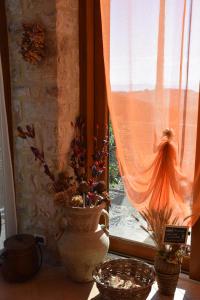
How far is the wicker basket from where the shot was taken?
4.86 ft

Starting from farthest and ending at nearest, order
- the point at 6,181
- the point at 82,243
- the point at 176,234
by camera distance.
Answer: the point at 6,181, the point at 82,243, the point at 176,234

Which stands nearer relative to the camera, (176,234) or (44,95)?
(176,234)

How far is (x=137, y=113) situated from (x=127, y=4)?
1.89 ft

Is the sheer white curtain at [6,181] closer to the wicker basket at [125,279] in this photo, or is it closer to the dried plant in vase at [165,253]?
the wicker basket at [125,279]

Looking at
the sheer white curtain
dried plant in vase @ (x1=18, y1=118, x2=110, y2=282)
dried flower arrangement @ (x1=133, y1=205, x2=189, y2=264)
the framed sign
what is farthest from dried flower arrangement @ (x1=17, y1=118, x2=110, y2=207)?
the framed sign

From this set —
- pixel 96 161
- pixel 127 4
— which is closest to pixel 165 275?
pixel 96 161

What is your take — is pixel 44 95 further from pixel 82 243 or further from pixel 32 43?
pixel 82 243

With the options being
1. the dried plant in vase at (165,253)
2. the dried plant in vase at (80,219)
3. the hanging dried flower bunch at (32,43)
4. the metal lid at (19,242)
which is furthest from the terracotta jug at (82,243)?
the hanging dried flower bunch at (32,43)

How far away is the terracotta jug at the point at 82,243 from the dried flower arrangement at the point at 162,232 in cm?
28

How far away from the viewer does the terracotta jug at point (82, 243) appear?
5.67 feet

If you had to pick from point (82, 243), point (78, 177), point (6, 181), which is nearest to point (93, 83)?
point (78, 177)

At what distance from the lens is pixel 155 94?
1.71 metres

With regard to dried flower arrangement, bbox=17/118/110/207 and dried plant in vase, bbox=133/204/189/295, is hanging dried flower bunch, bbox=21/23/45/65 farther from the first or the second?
dried plant in vase, bbox=133/204/189/295

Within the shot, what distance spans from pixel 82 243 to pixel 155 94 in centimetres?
87
